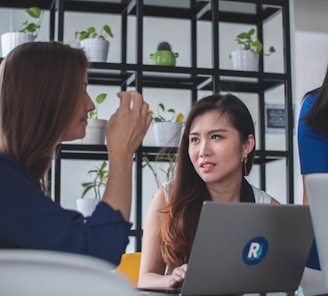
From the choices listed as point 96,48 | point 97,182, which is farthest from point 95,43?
point 97,182

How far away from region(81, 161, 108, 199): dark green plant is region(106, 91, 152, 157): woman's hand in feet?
6.83

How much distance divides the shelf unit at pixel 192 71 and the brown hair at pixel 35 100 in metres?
2.02

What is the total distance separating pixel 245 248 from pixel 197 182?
96 cm

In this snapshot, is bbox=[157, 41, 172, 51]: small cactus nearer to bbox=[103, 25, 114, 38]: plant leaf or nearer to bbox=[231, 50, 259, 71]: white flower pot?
bbox=[103, 25, 114, 38]: plant leaf

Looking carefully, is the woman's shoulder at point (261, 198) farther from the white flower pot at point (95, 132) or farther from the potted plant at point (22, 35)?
the potted plant at point (22, 35)

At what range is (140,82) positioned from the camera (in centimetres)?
343

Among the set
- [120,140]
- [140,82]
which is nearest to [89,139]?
[140,82]

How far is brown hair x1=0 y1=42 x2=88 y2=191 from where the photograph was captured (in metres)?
1.21

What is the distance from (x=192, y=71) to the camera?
3.53 m

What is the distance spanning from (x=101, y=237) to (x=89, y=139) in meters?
2.24

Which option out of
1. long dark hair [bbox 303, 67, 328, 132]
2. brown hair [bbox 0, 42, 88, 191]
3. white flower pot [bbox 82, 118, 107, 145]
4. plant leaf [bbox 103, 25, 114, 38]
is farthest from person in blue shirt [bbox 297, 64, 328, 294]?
plant leaf [bbox 103, 25, 114, 38]

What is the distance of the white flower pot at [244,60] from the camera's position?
11.9 ft

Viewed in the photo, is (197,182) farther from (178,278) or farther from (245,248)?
(245,248)

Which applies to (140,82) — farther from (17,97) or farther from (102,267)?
(102,267)
